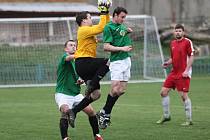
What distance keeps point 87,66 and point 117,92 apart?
3.32 feet

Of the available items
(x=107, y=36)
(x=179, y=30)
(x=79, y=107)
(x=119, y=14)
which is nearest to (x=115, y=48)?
(x=107, y=36)

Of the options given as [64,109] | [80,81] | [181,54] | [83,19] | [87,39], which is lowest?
[64,109]

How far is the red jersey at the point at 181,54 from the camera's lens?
15062 millimetres

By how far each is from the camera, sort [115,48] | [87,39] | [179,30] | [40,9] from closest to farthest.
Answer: [87,39]
[115,48]
[179,30]
[40,9]

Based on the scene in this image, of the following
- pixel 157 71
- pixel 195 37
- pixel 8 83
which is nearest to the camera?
pixel 8 83

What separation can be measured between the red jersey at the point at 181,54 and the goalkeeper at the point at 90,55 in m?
2.93

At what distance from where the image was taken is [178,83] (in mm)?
15031

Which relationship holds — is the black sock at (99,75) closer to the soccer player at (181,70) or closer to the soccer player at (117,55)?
the soccer player at (117,55)

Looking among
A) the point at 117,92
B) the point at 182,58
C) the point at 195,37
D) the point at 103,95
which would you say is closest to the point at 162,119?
the point at 182,58

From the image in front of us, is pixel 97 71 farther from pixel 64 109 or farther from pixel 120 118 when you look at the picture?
pixel 120 118

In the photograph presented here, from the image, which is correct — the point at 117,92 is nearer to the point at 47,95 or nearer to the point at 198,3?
the point at 47,95

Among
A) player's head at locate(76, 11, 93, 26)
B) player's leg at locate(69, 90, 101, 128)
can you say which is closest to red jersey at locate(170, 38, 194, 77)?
player's head at locate(76, 11, 93, 26)

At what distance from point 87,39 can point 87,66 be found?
51 cm

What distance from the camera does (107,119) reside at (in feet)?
41.9
